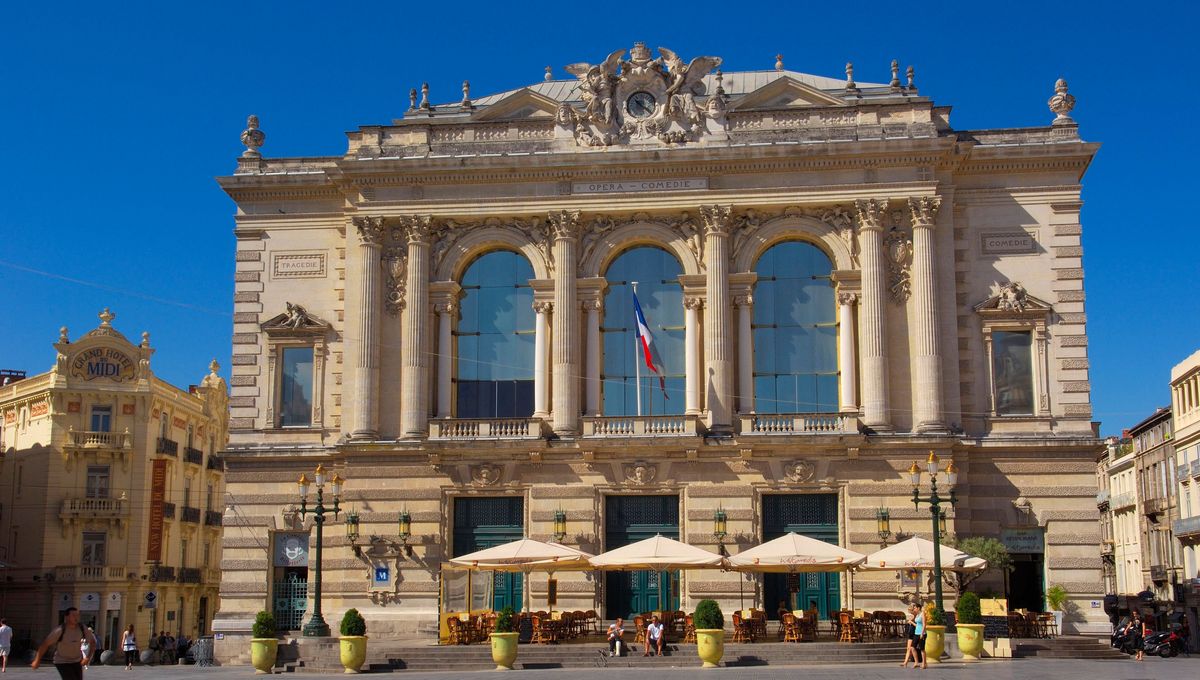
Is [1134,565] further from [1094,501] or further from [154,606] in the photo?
[154,606]

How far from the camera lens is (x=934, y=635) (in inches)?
1331

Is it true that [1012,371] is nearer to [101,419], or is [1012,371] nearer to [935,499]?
[935,499]

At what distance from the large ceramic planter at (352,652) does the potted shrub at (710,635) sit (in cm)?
856

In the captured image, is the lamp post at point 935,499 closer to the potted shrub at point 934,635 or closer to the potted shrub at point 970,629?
the potted shrub at point 934,635

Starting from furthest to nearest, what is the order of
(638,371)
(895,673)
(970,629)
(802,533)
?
(638,371) → (802,533) → (970,629) → (895,673)

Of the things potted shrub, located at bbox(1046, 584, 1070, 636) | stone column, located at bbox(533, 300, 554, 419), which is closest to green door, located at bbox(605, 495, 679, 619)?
stone column, located at bbox(533, 300, 554, 419)

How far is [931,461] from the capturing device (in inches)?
1446

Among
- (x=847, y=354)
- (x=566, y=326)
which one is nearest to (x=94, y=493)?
(x=566, y=326)

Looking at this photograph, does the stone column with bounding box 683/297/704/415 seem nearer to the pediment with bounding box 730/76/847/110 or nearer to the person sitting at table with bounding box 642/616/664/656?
the pediment with bounding box 730/76/847/110

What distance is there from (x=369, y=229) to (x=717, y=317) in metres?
11.7

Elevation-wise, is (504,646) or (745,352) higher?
(745,352)

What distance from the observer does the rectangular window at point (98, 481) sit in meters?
67.8

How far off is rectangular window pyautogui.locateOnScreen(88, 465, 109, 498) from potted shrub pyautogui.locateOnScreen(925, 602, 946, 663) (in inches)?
1852

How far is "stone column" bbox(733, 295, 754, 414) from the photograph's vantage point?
43188 mm
